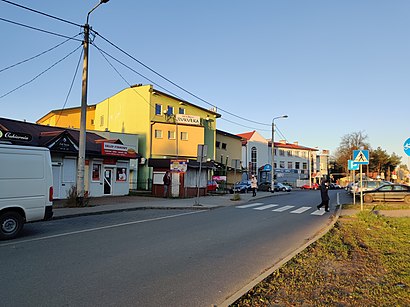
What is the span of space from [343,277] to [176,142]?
33897mm

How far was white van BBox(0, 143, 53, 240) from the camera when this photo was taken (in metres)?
9.16

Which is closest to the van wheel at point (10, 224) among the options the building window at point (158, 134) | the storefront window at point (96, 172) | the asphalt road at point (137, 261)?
the asphalt road at point (137, 261)

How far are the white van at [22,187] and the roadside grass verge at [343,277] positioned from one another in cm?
718

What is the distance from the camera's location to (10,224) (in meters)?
9.26

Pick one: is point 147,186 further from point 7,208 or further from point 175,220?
point 7,208

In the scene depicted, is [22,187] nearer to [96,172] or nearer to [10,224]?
[10,224]

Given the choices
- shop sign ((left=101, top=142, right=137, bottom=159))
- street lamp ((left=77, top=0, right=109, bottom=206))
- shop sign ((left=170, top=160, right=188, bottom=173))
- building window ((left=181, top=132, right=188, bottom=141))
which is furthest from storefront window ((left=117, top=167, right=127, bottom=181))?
building window ((left=181, top=132, right=188, bottom=141))

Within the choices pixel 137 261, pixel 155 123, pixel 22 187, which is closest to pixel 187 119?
pixel 155 123

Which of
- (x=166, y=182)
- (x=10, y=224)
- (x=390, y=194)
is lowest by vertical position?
(x=10, y=224)

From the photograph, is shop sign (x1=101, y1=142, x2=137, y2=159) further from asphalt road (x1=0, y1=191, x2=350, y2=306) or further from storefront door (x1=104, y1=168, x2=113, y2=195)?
asphalt road (x1=0, y1=191, x2=350, y2=306)

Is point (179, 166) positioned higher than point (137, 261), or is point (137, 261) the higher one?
point (179, 166)

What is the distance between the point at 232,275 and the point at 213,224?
640 cm

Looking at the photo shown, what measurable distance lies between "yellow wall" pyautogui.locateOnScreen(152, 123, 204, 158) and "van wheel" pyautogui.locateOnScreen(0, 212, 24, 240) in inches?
1119

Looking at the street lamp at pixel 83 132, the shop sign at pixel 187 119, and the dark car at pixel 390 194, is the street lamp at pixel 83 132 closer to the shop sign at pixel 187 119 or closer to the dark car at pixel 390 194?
the dark car at pixel 390 194
